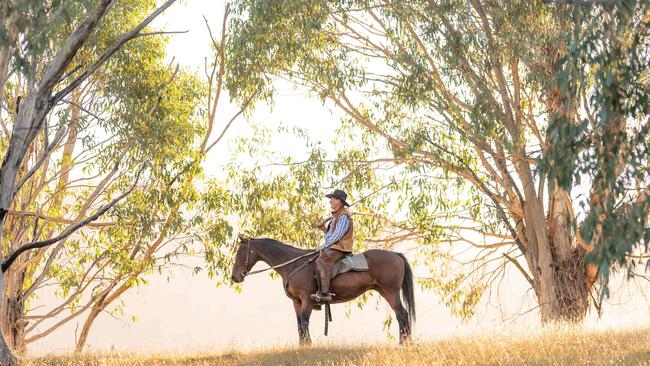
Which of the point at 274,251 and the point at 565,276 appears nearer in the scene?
the point at 274,251

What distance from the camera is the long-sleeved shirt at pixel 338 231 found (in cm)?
1121

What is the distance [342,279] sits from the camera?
11.6 meters

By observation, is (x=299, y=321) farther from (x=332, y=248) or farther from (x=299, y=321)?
(x=332, y=248)

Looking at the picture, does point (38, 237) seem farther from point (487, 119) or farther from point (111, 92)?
point (487, 119)

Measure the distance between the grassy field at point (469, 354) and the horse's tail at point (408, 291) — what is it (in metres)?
0.76

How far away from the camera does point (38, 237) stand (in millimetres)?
16922

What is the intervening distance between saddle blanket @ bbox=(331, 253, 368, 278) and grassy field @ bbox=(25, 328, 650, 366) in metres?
0.98

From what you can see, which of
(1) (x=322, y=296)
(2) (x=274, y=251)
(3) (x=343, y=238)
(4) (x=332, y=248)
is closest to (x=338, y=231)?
(3) (x=343, y=238)

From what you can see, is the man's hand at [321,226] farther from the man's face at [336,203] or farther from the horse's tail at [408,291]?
the horse's tail at [408,291]

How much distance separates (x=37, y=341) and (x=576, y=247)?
992 cm

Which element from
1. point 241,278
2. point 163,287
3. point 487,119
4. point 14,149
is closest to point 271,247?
point 241,278

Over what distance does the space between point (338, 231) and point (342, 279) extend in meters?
0.69

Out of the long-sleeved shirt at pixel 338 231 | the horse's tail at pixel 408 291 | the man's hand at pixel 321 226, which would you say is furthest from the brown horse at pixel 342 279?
the long-sleeved shirt at pixel 338 231

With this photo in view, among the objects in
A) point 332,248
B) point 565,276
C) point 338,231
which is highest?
point 338,231
